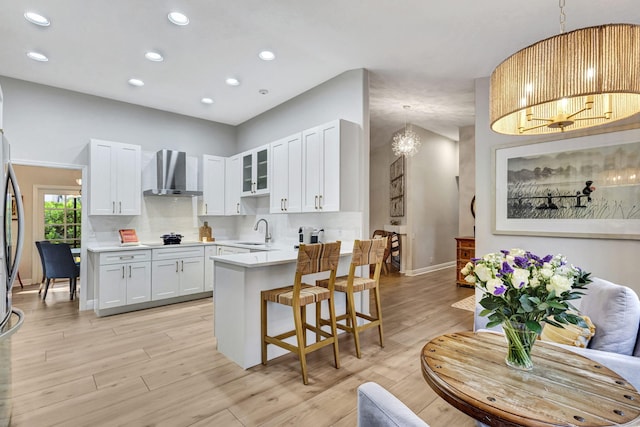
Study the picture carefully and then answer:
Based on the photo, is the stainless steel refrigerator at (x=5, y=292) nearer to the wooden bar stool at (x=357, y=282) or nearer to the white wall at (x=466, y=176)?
the wooden bar stool at (x=357, y=282)

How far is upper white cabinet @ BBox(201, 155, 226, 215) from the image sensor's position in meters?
5.59

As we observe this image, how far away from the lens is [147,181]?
521 cm

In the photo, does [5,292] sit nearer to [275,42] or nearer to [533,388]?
[533,388]

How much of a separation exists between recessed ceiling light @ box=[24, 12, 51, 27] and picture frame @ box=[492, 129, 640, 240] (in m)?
4.82

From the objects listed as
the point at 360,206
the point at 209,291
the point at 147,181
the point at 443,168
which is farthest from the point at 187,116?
the point at 443,168

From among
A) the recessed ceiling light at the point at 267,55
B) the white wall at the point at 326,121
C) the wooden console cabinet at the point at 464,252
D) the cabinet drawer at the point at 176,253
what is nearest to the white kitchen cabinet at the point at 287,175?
the white wall at the point at 326,121

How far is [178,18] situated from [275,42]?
92 centimetres

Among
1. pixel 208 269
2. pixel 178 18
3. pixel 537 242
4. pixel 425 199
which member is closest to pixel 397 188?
pixel 425 199

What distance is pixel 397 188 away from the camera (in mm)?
7395

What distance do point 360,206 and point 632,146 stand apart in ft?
8.61

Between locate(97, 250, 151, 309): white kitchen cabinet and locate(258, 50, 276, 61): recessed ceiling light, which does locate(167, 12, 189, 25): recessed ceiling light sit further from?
locate(97, 250, 151, 309): white kitchen cabinet

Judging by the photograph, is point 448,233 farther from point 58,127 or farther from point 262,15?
point 58,127

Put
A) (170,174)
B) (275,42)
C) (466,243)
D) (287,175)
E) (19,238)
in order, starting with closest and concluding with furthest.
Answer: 1. (19,238)
2. (275,42)
3. (287,175)
4. (170,174)
5. (466,243)

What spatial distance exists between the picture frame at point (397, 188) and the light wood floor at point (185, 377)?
3457 millimetres
